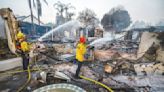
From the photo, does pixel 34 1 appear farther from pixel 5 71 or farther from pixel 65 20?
pixel 5 71

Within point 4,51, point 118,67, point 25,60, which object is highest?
point 4,51

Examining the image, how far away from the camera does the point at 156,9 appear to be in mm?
3205

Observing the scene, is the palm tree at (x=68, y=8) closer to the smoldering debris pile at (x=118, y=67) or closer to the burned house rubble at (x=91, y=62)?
the burned house rubble at (x=91, y=62)

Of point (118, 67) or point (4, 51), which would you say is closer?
point (118, 67)

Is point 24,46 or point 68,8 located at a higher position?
point 68,8

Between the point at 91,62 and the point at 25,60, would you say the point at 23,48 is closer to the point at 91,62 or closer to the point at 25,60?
the point at 25,60

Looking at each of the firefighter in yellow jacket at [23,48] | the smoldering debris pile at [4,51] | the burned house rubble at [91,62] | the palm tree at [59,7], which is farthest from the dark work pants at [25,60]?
the palm tree at [59,7]

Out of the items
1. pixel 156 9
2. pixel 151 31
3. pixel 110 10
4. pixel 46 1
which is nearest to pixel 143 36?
pixel 151 31

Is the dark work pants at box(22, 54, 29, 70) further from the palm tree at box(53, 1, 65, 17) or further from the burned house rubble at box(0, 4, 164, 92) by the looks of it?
the palm tree at box(53, 1, 65, 17)

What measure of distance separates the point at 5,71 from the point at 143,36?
338 centimetres

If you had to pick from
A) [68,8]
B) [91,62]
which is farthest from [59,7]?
[91,62]

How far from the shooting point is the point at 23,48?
3682mm

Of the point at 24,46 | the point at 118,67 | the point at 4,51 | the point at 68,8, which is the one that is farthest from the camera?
the point at 4,51

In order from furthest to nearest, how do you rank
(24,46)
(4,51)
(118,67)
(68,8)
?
(4,51), (24,46), (68,8), (118,67)
